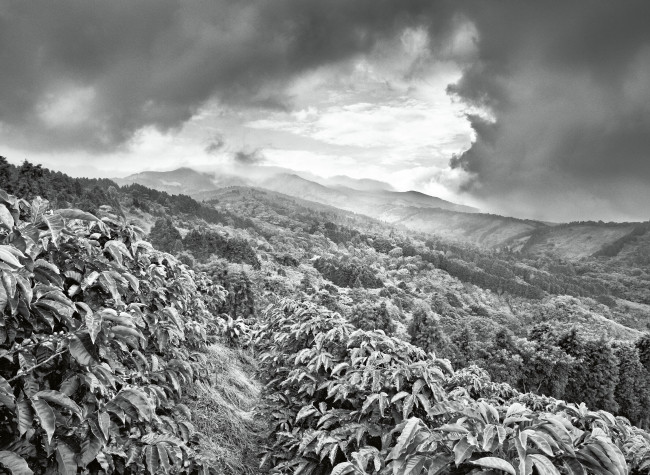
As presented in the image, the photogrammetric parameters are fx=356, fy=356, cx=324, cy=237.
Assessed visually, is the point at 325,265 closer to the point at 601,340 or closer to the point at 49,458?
the point at 601,340

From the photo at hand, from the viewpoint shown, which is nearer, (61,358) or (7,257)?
(7,257)

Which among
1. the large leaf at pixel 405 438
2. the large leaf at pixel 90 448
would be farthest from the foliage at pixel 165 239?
the large leaf at pixel 405 438

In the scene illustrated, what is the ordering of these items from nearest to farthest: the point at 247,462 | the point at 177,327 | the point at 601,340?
the point at 177,327, the point at 247,462, the point at 601,340

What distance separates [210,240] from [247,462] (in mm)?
85537

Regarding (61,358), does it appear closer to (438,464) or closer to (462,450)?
(438,464)

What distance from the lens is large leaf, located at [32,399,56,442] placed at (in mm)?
1817

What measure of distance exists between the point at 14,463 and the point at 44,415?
0.76ft

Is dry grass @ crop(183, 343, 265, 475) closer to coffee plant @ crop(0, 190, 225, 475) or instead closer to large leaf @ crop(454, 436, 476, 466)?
coffee plant @ crop(0, 190, 225, 475)

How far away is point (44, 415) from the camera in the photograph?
1.85m

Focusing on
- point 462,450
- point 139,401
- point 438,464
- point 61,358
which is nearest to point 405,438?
point 438,464

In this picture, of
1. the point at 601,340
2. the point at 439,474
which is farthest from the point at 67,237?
the point at 601,340

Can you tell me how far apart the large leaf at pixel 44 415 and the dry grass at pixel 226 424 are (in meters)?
3.01

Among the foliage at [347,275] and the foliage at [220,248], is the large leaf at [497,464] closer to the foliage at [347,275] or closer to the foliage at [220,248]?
the foliage at [220,248]

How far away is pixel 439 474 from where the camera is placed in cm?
223
